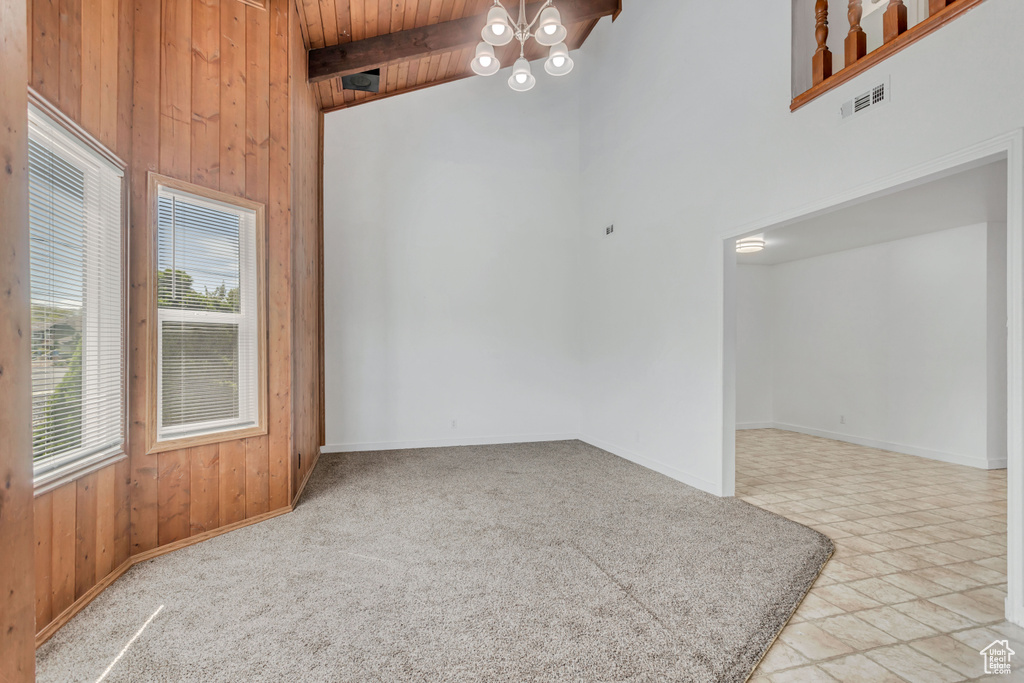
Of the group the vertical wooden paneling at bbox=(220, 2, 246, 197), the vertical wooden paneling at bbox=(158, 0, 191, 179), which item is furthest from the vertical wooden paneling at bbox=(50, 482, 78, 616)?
the vertical wooden paneling at bbox=(220, 2, 246, 197)

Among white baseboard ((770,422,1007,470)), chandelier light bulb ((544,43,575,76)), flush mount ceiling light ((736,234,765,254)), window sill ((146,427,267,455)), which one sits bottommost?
white baseboard ((770,422,1007,470))

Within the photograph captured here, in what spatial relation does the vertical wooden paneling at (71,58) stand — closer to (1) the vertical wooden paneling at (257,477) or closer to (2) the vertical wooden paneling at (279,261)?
(2) the vertical wooden paneling at (279,261)

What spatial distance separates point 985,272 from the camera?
5223mm

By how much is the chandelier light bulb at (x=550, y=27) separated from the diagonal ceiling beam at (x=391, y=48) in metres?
2.03

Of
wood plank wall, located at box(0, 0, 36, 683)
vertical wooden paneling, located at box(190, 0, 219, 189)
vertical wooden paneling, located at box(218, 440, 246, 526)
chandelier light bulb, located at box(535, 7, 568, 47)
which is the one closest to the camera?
wood plank wall, located at box(0, 0, 36, 683)

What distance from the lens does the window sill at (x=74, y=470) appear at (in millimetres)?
2080

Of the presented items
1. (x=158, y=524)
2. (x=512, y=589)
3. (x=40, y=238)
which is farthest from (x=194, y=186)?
(x=512, y=589)

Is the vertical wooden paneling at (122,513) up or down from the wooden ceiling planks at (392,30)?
down

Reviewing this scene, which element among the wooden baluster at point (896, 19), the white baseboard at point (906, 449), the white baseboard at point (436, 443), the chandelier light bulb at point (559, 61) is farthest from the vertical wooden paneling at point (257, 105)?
the white baseboard at point (906, 449)

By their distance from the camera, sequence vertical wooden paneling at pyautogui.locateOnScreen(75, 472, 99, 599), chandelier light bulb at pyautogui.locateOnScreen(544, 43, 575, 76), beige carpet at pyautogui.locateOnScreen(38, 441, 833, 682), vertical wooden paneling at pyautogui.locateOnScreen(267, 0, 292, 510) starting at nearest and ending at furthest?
beige carpet at pyautogui.locateOnScreen(38, 441, 833, 682)
vertical wooden paneling at pyautogui.locateOnScreen(75, 472, 99, 599)
chandelier light bulb at pyautogui.locateOnScreen(544, 43, 575, 76)
vertical wooden paneling at pyautogui.locateOnScreen(267, 0, 292, 510)

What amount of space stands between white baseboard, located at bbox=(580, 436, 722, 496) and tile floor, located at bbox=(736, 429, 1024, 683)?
348 millimetres

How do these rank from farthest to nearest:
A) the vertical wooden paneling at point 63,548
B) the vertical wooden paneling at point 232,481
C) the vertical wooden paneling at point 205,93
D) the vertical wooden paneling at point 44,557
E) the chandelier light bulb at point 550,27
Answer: the vertical wooden paneling at point 232,481
the chandelier light bulb at point 550,27
the vertical wooden paneling at point 205,93
the vertical wooden paneling at point 63,548
the vertical wooden paneling at point 44,557

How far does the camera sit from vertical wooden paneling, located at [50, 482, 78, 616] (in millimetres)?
2180

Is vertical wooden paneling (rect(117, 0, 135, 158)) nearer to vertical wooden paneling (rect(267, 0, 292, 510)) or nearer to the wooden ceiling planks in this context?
vertical wooden paneling (rect(267, 0, 292, 510))
